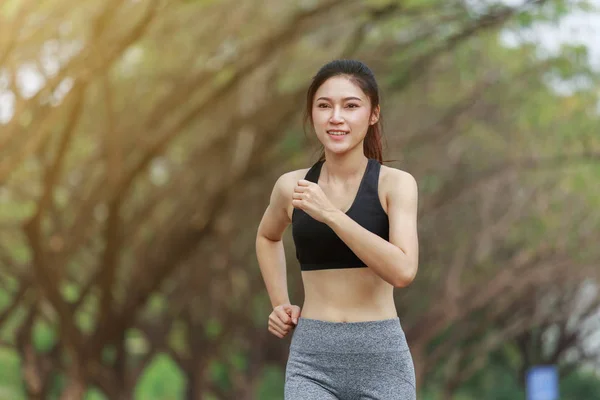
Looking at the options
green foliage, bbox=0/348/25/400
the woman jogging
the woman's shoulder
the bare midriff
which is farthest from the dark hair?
green foliage, bbox=0/348/25/400

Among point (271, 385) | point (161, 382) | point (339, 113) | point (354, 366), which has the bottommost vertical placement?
point (354, 366)

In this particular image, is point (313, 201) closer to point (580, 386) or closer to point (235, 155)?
point (235, 155)

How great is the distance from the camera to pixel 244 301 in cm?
Answer: 2897

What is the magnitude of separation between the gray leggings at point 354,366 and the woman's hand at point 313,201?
1.30 feet

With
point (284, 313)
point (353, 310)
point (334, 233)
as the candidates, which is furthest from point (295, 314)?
point (334, 233)

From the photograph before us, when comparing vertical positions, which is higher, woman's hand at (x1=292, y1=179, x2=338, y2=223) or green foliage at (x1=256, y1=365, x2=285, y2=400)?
green foliage at (x1=256, y1=365, x2=285, y2=400)

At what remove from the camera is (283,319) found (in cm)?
407

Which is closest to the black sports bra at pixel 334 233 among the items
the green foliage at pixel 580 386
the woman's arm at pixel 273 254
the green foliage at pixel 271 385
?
the woman's arm at pixel 273 254

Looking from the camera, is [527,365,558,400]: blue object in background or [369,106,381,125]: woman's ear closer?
[369,106,381,125]: woman's ear

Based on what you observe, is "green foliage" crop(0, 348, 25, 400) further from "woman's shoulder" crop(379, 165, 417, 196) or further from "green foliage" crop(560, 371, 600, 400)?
"woman's shoulder" crop(379, 165, 417, 196)

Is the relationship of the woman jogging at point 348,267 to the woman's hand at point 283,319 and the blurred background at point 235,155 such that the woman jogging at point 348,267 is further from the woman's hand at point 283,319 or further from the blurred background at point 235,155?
the blurred background at point 235,155

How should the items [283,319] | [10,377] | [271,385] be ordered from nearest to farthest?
[283,319]
[10,377]
[271,385]

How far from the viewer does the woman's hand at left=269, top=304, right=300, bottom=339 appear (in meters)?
4.07

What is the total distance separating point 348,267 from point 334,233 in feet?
0.40
